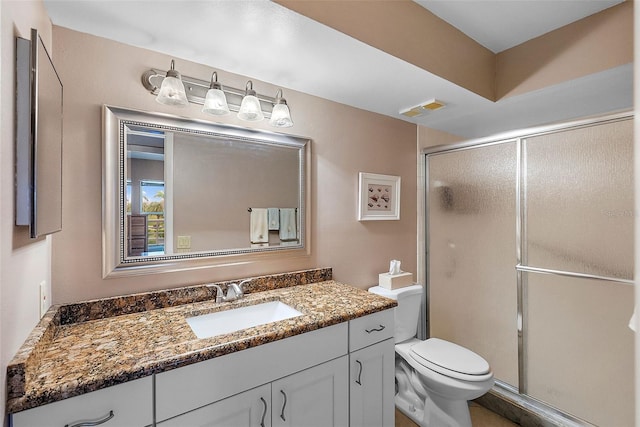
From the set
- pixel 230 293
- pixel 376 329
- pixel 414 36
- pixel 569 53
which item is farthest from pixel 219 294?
pixel 569 53

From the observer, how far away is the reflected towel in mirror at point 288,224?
1743 mm

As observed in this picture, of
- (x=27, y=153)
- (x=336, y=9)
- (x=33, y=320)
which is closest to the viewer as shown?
(x=27, y=153)

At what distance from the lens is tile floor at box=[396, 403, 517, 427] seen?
1853 millimetres

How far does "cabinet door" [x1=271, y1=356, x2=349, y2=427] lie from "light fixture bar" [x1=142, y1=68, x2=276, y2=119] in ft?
4.37

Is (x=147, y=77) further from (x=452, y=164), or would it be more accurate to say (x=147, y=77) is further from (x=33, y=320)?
(x=452, y=164)

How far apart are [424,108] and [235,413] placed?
201 cm

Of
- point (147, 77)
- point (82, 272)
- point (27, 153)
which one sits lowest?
point (82, 272)

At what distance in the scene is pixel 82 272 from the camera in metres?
1.21

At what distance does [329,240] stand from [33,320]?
1.42 meters

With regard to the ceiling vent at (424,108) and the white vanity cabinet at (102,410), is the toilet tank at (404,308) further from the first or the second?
the white vanity cabinet at (102,410)

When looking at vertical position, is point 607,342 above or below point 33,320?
below

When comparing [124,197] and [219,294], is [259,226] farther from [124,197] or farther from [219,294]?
[124,197]

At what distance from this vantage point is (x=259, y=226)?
1.67 meters

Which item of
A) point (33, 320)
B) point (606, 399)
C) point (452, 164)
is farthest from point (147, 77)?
point (606, 399)
